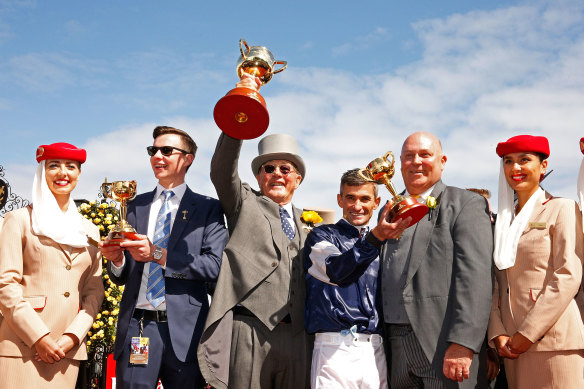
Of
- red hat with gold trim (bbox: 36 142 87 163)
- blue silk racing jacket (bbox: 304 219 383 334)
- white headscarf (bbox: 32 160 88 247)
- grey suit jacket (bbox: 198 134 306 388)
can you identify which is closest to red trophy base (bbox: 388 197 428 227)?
blue silk racing jacket (bbox: 304 219 383 334)

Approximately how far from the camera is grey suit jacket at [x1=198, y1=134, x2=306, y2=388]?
450 cm

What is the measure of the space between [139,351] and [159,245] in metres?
0.91

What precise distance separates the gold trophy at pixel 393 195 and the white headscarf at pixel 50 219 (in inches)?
106

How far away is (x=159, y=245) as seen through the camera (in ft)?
16.3

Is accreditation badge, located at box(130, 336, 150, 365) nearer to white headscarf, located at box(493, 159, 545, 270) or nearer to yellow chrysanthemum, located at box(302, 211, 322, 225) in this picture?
yellow chrysanthemum, located at box(302, 211, 322, 225)

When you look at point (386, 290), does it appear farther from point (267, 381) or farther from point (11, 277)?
point (11, 277)

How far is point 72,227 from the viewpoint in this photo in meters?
5.25

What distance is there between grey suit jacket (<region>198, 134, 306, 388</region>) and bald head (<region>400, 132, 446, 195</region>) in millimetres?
1101

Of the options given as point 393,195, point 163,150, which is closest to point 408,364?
point 393,195

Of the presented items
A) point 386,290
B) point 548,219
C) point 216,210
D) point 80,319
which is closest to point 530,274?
point 548,219

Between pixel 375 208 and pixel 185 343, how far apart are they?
1969mm

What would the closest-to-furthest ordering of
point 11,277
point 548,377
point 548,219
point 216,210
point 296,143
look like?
point 548,377 → point 548,219 → point 11,277 → point 216,210 → point 296,143

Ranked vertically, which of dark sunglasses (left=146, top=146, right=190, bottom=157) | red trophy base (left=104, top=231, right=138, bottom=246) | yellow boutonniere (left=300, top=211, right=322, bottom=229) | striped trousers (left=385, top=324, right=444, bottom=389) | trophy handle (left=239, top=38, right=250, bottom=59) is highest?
trophy handle (left=239, top=38, right=250, bottom=59)

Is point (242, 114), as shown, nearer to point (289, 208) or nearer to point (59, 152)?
point (289, 208)
